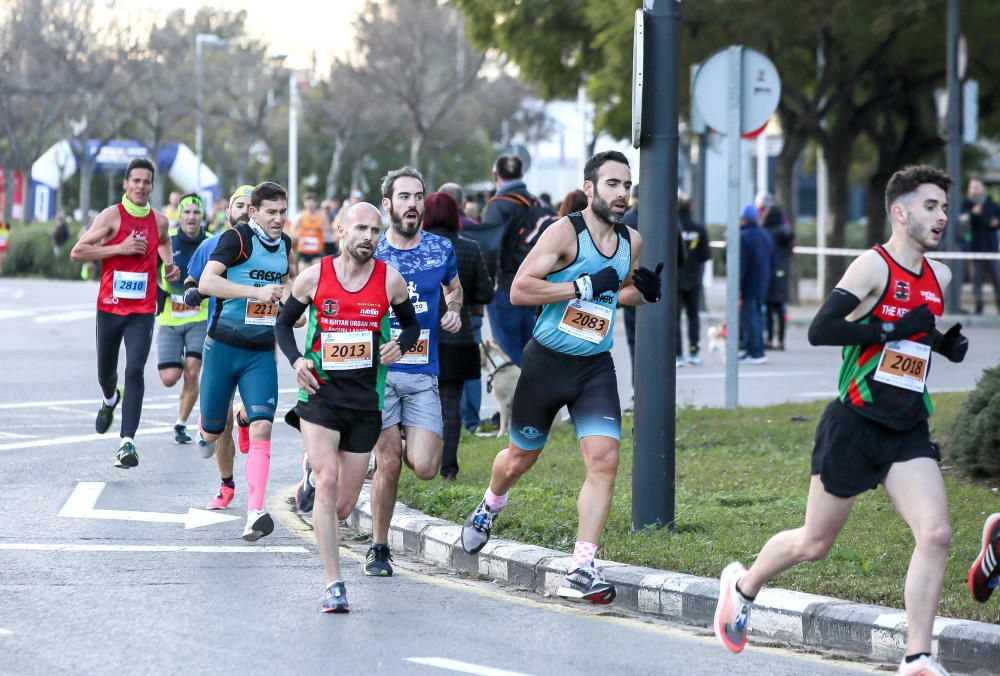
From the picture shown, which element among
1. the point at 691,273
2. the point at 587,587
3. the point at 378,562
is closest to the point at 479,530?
the point at 378,562

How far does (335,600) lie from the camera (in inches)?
283

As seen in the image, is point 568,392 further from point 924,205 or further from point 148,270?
point 148,270

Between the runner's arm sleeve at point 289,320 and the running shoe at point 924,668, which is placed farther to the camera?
the runner's arm sleeve at point 289,320

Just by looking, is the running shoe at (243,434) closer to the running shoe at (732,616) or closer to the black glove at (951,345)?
the running shoe at (732,616)

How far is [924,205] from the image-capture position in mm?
6195

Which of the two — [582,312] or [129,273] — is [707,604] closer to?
[582,312]

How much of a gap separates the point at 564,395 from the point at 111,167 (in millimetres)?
64766

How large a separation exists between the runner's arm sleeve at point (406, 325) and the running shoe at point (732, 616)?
1985 mm

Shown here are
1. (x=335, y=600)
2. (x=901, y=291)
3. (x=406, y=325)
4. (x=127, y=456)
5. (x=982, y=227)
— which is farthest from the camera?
(x=982, y=227)

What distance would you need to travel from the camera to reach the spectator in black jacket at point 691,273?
19219 mm

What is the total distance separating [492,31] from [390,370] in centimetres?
2285

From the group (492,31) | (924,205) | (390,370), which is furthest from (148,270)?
(492,31)

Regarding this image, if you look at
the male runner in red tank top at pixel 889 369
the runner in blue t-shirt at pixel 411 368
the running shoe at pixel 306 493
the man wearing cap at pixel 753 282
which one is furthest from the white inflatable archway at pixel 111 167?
the male runner in red tank top at pixel 889 369

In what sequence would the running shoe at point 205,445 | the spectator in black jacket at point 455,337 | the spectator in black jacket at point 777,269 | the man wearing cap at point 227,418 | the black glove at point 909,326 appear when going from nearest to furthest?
1. the black glove at point 909,326
2. the man wearing cap at point 227,418
3. the running shoe at point 205,445
4. the spectator in black jacket at point 455,337
5. the spectator in black jacket at point 777,269
